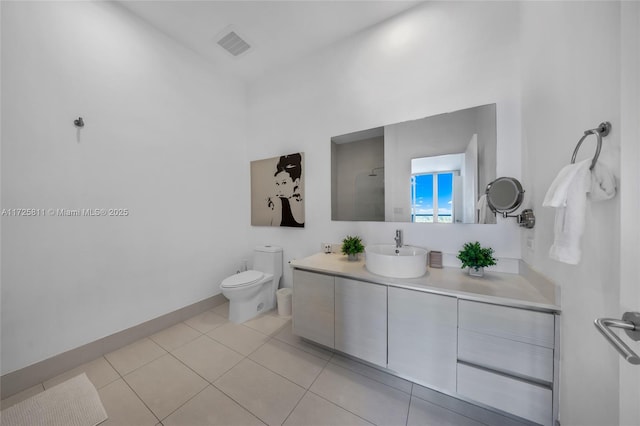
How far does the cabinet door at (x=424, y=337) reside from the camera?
3.87 feet

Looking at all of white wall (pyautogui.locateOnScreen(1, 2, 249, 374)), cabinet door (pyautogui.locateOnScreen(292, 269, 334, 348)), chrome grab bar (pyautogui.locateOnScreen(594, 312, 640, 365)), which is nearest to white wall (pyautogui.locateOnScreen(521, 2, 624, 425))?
chrome grab bar (pyautogui.locateOnScreen(594, 312, 640, 365))

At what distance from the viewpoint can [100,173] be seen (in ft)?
5.45

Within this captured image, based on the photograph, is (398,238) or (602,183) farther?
(398,238)

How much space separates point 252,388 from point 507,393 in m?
1.45

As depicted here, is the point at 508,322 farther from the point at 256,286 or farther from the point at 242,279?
the point at 242,279

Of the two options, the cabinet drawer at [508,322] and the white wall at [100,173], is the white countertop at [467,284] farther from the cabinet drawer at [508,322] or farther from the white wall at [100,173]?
the white wall at [100,173]

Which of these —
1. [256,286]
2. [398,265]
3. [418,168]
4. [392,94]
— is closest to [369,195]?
[418,168]

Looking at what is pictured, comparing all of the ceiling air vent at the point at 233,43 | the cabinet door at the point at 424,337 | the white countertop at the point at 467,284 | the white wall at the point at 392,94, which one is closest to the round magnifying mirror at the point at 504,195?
the white wall at the point at 392,94

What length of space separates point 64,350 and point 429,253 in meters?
2.83

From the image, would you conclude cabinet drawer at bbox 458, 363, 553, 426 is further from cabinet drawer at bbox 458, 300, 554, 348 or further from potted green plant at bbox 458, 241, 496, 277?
potted green plant at bbox 458, 241, 496, 277

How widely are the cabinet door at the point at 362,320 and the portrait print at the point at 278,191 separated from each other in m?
1.04

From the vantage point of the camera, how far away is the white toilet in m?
2.05

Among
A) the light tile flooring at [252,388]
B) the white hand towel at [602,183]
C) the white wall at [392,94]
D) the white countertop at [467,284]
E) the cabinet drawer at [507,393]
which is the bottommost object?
the light tile flooring at [252,388]

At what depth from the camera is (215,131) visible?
8.00ft
